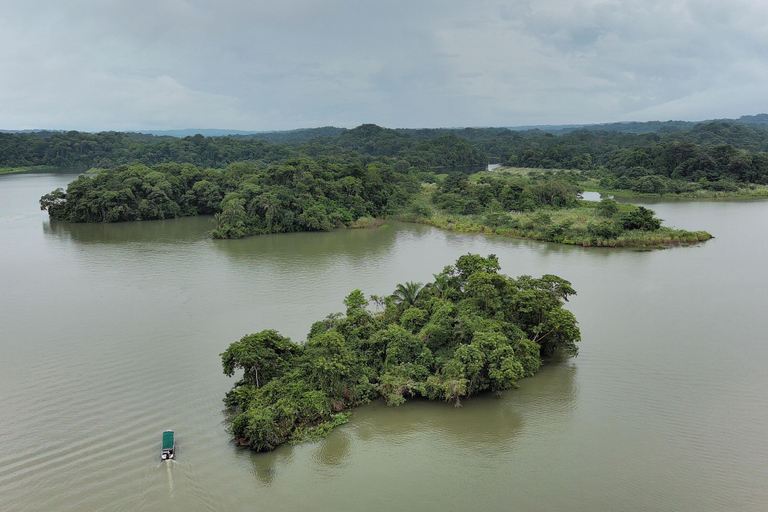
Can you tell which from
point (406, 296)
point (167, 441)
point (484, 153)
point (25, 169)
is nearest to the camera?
point (167, 441)

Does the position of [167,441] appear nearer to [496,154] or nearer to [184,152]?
[184,152]

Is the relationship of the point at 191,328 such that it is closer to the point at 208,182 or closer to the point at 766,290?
the point at 766,290

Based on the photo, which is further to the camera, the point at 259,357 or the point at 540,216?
the point at 540,216

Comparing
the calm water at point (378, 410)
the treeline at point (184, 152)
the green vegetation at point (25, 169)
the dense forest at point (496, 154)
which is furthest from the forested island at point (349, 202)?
the green vegetation at point (25, 169)

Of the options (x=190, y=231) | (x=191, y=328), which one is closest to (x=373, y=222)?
(x=190, y=231)

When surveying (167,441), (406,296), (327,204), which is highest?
(327,204)

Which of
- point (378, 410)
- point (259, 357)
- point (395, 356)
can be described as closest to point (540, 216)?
point (395, 356)
